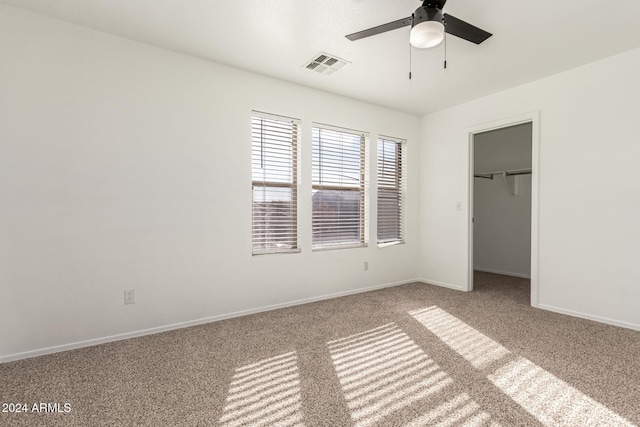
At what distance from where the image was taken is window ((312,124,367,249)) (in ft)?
12.8

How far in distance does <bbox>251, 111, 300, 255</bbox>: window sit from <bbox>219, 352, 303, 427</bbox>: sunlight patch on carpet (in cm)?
142

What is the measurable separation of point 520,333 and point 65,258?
12.7 feet

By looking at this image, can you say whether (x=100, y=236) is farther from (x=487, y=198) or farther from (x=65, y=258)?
(x=487, y=198)

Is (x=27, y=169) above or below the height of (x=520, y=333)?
above

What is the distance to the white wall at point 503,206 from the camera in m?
5.21

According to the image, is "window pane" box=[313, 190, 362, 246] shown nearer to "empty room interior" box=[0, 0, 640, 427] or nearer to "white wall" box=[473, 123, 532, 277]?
"empty room interior" box=[0, 0, 640, 427]

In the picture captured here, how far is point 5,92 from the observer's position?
7.54 feet

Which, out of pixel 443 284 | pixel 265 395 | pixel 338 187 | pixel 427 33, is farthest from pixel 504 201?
pixel 265 395

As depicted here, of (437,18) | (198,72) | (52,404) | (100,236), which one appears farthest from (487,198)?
(52,404)

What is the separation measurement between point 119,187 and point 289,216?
170 centimetres

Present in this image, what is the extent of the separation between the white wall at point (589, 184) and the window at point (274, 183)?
259 cm

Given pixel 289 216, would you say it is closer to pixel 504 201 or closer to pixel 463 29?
pixel 463 29

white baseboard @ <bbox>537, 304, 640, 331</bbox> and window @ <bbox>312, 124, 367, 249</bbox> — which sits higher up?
window @ <bbox>312, 124, 367, 249</bbox>

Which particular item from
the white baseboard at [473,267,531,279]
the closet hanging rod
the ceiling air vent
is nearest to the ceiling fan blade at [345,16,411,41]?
the ceiling air vent
